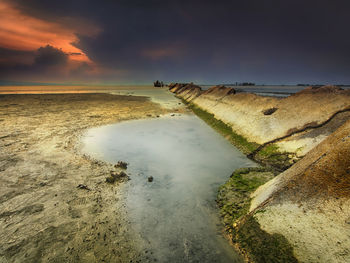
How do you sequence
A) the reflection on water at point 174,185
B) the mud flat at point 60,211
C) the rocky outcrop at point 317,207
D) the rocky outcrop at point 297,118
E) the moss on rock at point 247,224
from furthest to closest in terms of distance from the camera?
1. the rocky outcrop at point 297,118
2. the reflection on water at point 174,185
3. the mud flat at point 60,211
4. the moss on rock at point 247,224
5. the rocky outcrop at point 317,207

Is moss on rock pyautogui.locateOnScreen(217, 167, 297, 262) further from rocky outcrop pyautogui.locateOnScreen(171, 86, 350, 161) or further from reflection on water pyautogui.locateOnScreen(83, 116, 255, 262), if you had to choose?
rocky outcrop pyautogui.locateOnScreen(171, 86, 350, 161)

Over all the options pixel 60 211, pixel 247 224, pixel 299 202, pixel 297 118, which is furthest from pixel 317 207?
pixel 297 118

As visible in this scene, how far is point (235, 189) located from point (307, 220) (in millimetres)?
1690

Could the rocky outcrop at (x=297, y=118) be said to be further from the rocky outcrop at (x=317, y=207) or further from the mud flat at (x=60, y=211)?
the mud flat at (x=60, y=211)

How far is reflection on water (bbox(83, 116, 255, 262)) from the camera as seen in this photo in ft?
8.68

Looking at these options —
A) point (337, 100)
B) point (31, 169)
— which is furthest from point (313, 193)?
point (31, 169)

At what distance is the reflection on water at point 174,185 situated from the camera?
2.65m

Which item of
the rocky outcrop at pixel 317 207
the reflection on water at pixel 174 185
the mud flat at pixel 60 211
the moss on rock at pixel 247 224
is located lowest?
the reflection on water at pixel 174 185

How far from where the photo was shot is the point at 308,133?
16.3 ft

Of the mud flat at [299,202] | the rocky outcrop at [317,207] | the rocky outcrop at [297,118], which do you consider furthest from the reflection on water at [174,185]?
the rocky outcrop at [297,118]

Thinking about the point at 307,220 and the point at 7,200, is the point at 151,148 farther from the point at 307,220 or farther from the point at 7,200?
the point at 307,220

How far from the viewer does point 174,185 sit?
171 inches

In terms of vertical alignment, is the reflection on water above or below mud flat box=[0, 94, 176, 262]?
below

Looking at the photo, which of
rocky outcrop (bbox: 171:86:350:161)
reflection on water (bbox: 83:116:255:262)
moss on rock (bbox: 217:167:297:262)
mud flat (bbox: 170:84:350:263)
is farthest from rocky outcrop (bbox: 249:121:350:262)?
rocky outcrop (bbox: 171:86:350:161)
